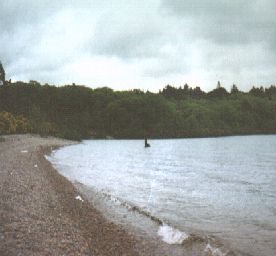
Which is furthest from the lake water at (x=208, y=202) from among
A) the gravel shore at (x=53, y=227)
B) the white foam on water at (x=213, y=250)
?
the gravel shore at (x=53, y=227)

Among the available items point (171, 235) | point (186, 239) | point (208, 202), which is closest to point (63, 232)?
point (171, 235)

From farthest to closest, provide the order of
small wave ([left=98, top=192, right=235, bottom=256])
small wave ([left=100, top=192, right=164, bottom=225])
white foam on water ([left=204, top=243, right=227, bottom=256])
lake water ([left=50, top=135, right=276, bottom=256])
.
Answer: small wave ([left=100, top=192, right=164, bottom=225]) < lake water ([left=50, top=135, right=276, bottom=256]) < small wave ([left=98, top=192, right=235, bottom=256]) < white foam on water ([left=204, top=243, right=227, bottom=256])

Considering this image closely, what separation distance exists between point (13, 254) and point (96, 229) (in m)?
5.31

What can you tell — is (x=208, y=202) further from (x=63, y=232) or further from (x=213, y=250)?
(x=63, y=232)

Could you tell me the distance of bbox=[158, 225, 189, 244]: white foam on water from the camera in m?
15.0

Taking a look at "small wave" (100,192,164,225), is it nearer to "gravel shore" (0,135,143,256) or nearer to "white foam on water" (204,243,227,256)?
"gravel shore" (0,135,143,256)

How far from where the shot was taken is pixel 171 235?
15875 millimetres

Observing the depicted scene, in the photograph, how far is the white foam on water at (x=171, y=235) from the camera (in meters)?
15.0

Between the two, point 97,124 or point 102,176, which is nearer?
point 102,176

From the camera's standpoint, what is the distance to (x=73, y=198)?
21812 mm

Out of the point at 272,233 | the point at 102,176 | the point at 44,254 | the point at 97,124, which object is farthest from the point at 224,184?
the point at 97,124

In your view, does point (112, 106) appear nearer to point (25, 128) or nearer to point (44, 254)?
point (25, 128)

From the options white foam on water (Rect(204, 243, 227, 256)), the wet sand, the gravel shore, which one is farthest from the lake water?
the gravel shore

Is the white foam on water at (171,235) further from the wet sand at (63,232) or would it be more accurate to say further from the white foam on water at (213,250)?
the white foam on water at (213,250)
